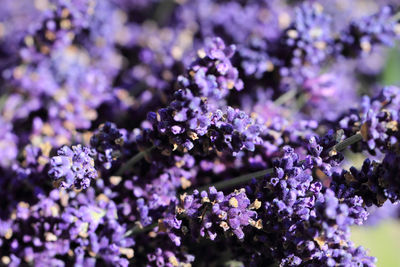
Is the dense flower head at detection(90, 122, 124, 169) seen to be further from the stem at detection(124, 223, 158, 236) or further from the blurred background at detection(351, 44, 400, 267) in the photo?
the blurred background at detection(351, 44, 400, 267)

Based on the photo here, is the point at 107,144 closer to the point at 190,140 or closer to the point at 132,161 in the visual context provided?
the point at 132,161

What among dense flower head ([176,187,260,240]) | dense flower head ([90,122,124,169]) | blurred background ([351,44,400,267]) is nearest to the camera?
dense flower head ([176,187,260,240])

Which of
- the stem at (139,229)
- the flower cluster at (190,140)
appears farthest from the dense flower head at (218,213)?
the stem at (139,229)

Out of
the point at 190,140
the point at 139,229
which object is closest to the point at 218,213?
the point at 190,140

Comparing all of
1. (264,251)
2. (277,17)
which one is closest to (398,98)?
(264,251)

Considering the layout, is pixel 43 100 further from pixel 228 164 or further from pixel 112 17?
pixel 228 164

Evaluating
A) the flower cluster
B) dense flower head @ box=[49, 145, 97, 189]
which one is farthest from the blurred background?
dense flower head @ box=[49, 145, 97, 189]
